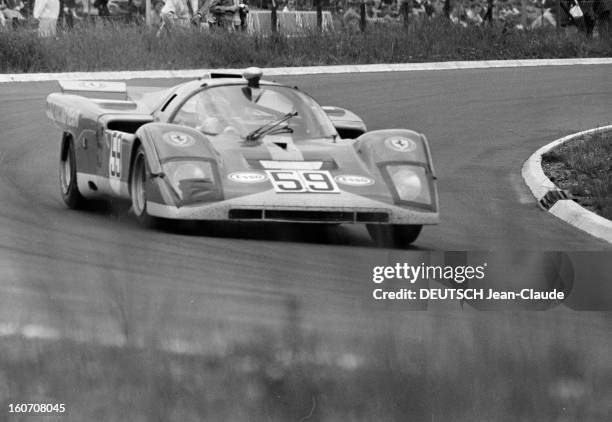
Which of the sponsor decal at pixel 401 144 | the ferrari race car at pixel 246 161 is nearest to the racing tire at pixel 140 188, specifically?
the ferrari race car at pixel 246 161

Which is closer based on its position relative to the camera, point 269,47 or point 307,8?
point 269,47

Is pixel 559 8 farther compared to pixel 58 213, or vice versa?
pixel 559 8

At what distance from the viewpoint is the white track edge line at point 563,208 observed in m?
10.9

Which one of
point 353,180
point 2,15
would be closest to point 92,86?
point 353,180

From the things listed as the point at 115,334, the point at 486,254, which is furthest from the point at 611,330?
the point at 115,334

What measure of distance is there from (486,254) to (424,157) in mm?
3652

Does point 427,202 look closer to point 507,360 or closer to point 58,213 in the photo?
point 58,213

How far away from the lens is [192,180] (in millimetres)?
9578

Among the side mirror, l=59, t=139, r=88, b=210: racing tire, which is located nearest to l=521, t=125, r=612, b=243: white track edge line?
the side mirror

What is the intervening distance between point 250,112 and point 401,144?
119 centimetres

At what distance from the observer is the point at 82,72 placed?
23359 mm

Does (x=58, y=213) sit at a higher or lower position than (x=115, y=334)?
lower

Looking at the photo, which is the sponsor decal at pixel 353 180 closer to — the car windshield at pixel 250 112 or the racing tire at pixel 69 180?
the car windshield at pixel 250 112

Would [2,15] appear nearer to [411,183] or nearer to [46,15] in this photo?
[46,15]
